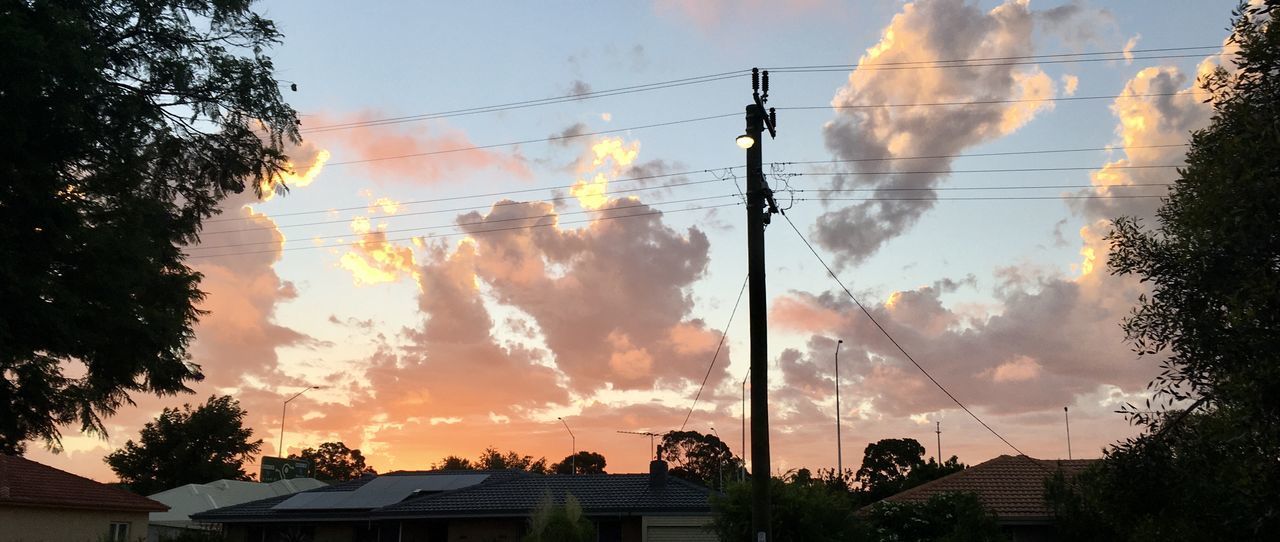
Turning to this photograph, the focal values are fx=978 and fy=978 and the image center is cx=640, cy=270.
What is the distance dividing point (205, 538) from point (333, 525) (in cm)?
1060

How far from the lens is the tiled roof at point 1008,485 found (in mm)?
35141

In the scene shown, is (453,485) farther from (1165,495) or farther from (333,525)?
(1165,495)

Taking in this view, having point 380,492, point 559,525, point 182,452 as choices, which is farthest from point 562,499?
point 182,452

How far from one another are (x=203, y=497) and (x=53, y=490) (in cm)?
2504

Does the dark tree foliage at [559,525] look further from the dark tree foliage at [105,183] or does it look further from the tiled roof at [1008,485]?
the dark tree foliage at [105,183]

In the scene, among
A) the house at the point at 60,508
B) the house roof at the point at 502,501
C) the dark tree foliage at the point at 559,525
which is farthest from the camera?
the house roof at the point at 502,501

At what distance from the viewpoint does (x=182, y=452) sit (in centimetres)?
9738

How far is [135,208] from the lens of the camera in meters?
18.9

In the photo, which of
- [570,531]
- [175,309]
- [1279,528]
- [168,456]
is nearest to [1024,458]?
[570,531]

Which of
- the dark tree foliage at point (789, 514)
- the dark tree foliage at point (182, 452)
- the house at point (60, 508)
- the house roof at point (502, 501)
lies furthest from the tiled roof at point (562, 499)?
the dark tree foliage at point (182, 452)

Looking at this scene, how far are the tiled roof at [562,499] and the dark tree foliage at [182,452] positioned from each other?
62.9 metres

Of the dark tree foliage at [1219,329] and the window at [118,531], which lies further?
the window at [118,531]

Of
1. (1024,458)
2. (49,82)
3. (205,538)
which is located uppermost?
(49,82)

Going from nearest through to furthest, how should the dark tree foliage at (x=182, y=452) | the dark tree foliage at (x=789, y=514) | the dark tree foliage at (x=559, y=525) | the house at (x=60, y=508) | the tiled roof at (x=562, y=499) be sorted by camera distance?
the dark tree foliage at (x=789, y=514)
the dark tree foliage at (x=559, y=525)
the house at (x=60, y=508)
the tiled roof at (x=562, y=499)
the dark tree foliage at (x=182, y=452)
